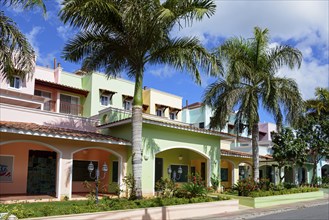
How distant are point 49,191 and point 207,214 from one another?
32.8ft

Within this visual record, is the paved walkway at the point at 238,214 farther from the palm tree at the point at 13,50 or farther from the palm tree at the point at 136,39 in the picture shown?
the palm tree at the point at 13,50

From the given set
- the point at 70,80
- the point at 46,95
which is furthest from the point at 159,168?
the point at 70,80

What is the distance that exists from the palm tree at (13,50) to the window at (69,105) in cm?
1612

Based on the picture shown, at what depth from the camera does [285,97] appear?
20.1m

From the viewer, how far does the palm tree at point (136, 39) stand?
13.2 m

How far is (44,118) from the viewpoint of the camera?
1950 cm

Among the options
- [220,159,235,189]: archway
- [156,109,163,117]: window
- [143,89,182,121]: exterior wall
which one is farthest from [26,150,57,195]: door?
[156,109,163,117]: window

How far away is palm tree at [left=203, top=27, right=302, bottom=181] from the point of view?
19516 mm

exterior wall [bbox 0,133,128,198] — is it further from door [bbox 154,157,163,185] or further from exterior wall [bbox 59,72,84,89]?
exterior wall [bbox 59,72,84,89]

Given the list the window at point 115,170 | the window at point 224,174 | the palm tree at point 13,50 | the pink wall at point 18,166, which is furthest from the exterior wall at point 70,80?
the palm tree at point 13,50

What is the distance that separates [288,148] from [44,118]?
18.3 metres

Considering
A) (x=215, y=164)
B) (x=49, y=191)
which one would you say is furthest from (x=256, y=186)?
(x=49, y=191)

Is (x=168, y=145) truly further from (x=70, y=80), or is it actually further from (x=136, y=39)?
(x=70, y=80)

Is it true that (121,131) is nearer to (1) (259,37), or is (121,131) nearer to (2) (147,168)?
(2) (147,168)
